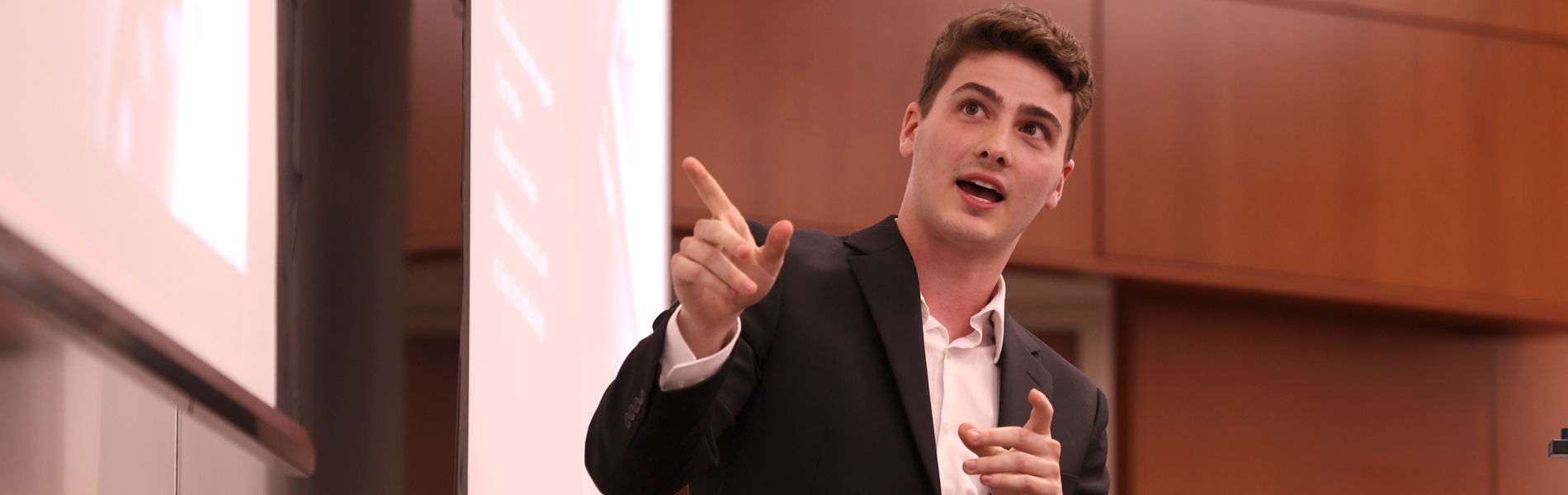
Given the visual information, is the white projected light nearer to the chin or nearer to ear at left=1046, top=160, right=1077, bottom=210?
the chin

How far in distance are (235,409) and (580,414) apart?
1.60 meters

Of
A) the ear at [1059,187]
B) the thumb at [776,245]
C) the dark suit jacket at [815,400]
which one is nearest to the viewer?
the thumb at [776,245]

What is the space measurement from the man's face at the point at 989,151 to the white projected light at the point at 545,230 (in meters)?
0.52

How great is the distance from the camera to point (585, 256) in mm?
2047

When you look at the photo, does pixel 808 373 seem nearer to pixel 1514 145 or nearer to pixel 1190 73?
pixel 1190 73

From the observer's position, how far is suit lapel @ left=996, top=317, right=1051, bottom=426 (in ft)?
4.18

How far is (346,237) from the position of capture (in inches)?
40.1

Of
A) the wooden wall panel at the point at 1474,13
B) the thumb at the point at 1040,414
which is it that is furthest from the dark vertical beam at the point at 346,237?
the wooden wall panel at the point at 1474,13

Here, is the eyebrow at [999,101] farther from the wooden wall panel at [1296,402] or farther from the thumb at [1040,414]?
the wooden wall panel at [1296,402]

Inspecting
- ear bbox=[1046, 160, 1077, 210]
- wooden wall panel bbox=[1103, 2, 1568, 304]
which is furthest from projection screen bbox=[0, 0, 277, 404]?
wooden wall panel bbox=[1103, 2, 1568, 304]

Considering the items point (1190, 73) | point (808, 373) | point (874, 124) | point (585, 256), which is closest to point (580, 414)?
point (585, 256)

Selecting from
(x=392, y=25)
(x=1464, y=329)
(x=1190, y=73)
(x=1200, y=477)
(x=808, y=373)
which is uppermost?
(x=1190, y=73)

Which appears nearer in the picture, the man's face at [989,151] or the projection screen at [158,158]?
the projection screen at [158,158]

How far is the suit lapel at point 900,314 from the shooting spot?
3.85 ft
